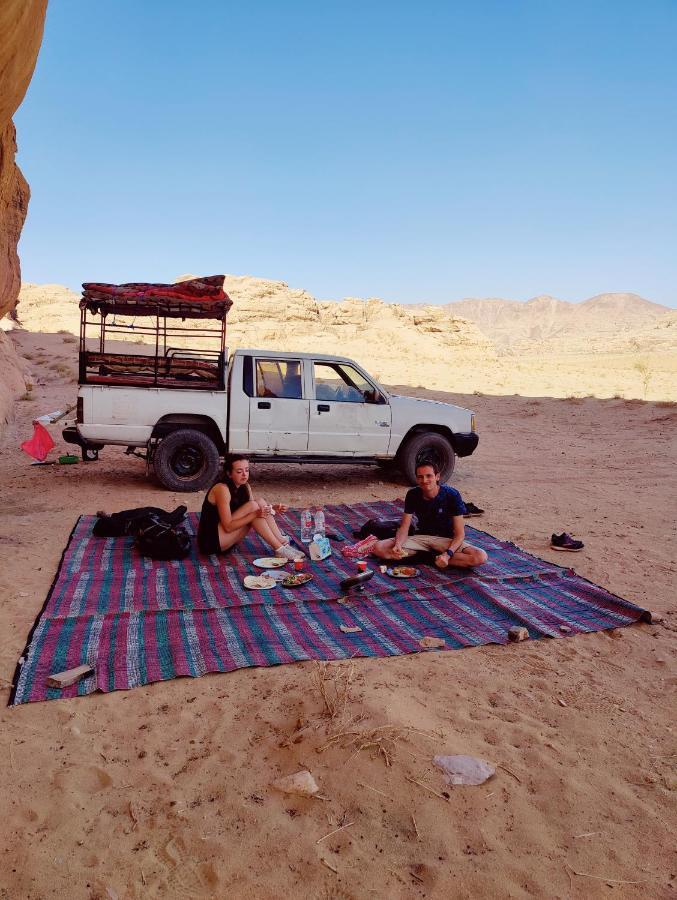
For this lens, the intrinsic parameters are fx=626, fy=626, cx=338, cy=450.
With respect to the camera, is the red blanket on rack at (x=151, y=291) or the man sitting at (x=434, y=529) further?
the red blanket on rack at (x=151, y=291)

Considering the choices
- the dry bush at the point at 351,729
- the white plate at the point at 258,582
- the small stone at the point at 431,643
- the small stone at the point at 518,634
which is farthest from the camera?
the white plate at the point at 258,582

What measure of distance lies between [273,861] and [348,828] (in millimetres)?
363

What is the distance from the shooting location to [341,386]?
29.6 feet

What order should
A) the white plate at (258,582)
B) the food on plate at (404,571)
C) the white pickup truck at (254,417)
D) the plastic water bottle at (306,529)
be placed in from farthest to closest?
the white pickup truck at (254,417), the plastic water bottle at (306,529), the food on plate at (404,571), the white plate at (258,582)

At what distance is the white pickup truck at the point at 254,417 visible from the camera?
27.2 feet

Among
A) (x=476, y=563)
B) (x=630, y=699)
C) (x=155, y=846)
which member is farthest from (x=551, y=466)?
(x=155, y=846)

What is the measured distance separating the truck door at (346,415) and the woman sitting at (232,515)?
2.77 metres

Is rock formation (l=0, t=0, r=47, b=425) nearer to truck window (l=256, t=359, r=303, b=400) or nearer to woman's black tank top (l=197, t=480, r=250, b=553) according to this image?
woman's black tank top (l=197, t=480, r=250, b=553)

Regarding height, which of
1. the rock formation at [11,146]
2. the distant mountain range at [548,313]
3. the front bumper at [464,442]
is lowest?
the front bumper at [464,442]

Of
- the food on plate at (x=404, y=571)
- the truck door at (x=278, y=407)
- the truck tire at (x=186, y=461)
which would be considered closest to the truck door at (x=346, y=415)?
the truck door at (x=278, y=407)

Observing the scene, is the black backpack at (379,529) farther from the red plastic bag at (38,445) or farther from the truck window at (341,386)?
the red plastic bag at (38,445)

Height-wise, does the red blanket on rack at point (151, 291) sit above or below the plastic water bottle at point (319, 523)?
above

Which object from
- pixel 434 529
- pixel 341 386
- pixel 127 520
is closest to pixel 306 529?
pixel 434 529

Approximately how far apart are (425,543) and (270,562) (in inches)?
58.9
